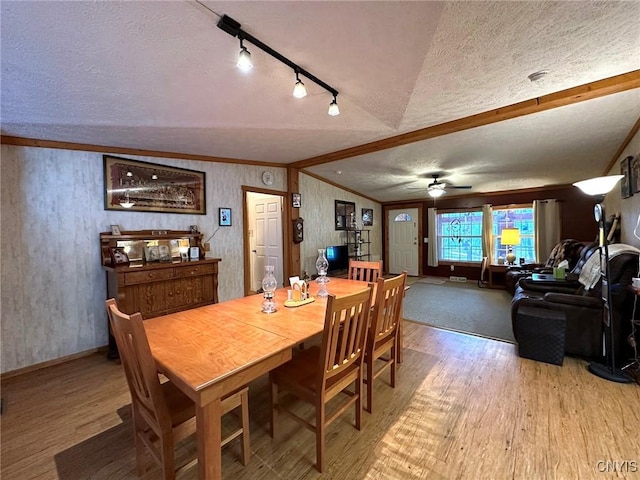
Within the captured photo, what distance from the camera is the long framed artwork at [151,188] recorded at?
2.99 m

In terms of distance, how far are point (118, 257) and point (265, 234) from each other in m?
2.71

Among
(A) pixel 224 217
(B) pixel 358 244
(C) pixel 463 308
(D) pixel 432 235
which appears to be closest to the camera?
(A) pixel 224 217

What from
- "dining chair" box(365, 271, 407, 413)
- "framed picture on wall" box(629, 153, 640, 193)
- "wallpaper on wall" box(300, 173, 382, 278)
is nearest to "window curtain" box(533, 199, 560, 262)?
"framed picture on wall" box(629, 153, 640, 193)

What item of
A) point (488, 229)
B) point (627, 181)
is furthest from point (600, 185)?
point (488, 229)

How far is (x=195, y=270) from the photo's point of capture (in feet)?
10.6

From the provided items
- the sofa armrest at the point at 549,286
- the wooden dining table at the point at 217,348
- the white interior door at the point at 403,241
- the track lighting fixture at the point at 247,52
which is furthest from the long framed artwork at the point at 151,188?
the white interior door at the point at 403,241

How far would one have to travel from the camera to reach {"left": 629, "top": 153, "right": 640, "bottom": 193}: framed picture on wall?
8.91ft

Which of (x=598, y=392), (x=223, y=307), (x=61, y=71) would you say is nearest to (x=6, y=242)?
(x=61, y=71)

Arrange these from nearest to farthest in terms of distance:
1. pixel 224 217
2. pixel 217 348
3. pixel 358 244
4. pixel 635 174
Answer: pixel 217 348
pixel 635 174
pixel 224 217
pixel 358 244

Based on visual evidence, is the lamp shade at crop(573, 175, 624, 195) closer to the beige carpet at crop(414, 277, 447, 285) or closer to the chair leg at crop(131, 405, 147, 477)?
the chair leg at crop(131, 405, 147, 477)

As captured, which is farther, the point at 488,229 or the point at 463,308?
the point at 488,229

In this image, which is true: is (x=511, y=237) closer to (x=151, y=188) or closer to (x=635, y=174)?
(x=635, y=174)

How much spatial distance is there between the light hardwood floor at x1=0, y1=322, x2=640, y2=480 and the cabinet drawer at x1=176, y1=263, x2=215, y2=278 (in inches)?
42.5

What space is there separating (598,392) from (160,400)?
3.05 metres
